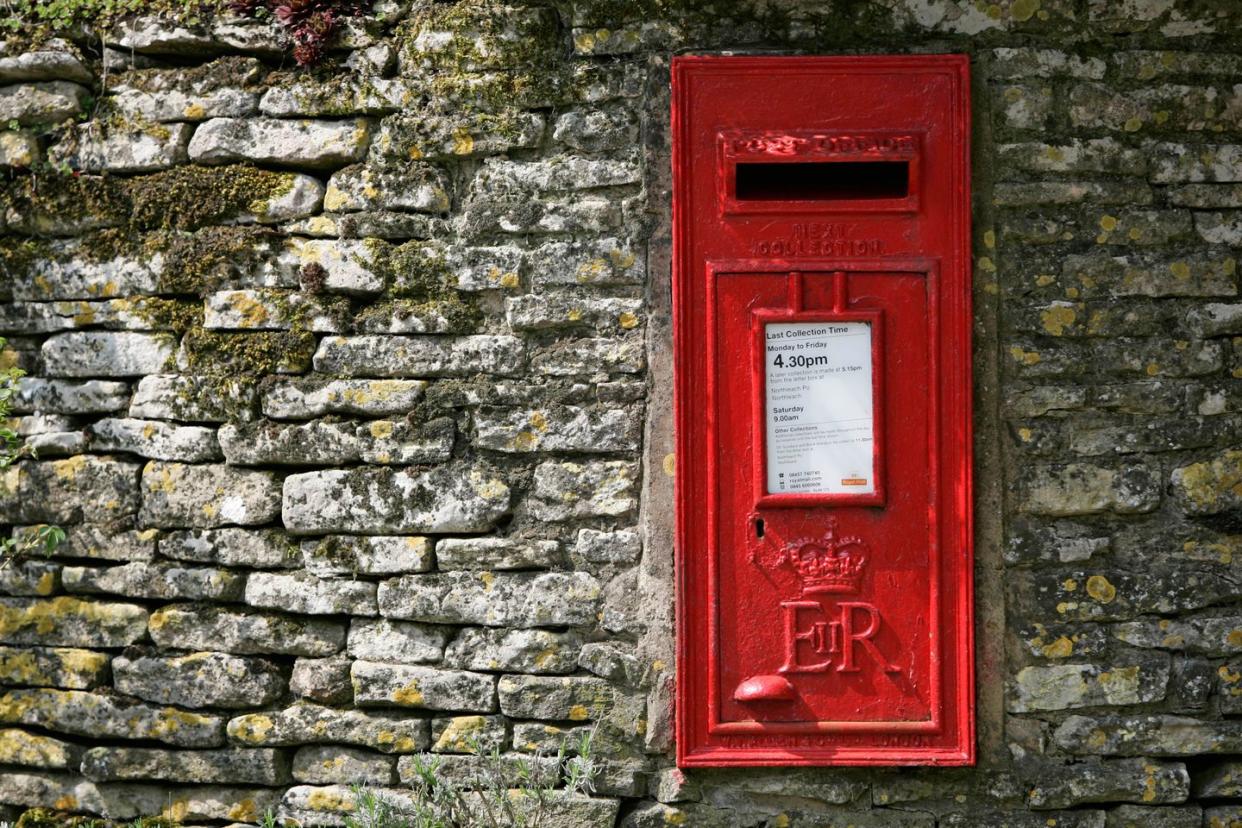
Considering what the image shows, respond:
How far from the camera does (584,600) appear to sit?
3.18 m

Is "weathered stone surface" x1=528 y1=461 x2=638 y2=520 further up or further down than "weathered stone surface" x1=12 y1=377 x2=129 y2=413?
further down

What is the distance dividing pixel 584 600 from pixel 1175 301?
180 centimetres

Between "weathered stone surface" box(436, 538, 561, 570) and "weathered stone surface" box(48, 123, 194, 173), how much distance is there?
4.58 feet

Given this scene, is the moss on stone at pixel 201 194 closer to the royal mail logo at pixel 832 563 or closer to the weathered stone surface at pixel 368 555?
the weathered stone surface at pixel 368 555

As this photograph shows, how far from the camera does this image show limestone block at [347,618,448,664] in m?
3.22

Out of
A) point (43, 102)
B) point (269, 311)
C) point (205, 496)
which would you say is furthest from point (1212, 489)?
point (43, 102)

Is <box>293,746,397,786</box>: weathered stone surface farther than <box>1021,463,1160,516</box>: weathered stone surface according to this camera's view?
Yes

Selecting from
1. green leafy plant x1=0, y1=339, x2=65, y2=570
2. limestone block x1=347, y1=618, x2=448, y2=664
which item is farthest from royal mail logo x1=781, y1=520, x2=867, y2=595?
green leafy plant x1=0, y1=339, x2=65, y2=570

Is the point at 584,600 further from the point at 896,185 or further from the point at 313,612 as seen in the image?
the point at 896,185

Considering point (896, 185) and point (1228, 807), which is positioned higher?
point (896, 185)

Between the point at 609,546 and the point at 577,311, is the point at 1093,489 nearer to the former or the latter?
the point at 609,546

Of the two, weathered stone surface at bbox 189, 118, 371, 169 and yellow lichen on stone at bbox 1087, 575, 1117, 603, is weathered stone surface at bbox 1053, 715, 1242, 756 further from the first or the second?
weathered stone surface at bbox 189, 118, 371, 169

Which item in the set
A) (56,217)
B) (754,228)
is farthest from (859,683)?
(56,217)

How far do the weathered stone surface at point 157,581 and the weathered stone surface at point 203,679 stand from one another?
0.18 m
